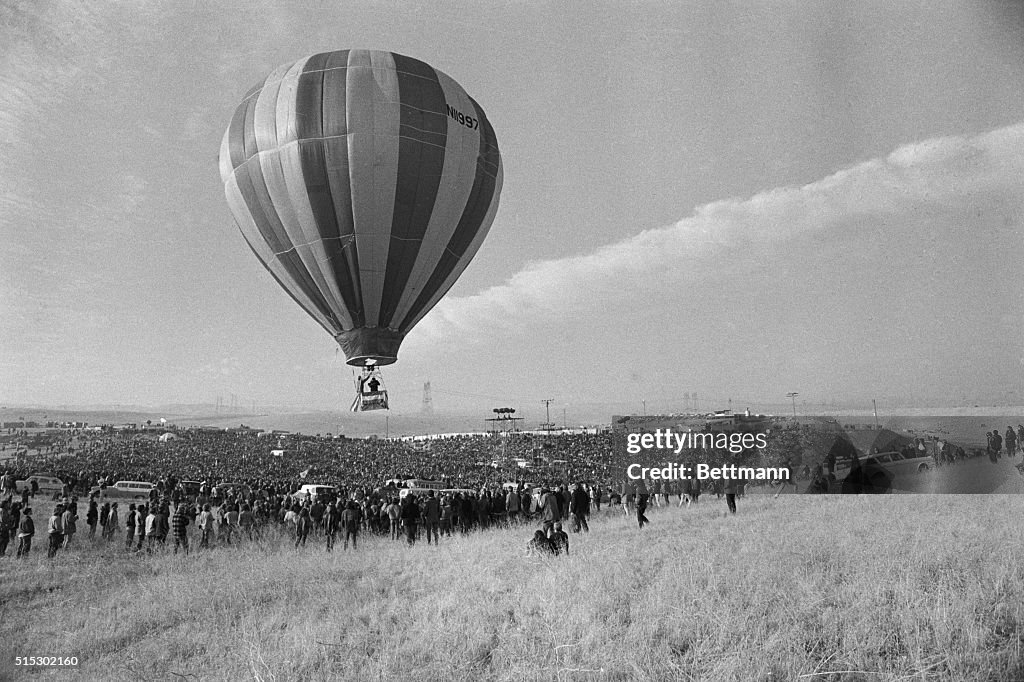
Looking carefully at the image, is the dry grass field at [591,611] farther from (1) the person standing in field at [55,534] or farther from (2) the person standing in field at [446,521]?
(2) the person standing in field at [446,521]

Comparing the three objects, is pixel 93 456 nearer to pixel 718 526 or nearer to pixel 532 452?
pixel 532 452

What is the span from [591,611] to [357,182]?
11.4m

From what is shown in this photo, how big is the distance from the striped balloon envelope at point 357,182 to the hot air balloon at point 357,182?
0.03 m

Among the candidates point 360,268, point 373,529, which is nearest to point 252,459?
point 373,529

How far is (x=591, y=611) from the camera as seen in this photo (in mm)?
6859

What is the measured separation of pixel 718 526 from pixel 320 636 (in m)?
8.62

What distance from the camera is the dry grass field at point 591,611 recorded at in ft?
18.1

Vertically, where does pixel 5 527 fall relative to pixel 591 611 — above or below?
below

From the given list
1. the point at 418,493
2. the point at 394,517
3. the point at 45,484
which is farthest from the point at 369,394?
the point at 45,484

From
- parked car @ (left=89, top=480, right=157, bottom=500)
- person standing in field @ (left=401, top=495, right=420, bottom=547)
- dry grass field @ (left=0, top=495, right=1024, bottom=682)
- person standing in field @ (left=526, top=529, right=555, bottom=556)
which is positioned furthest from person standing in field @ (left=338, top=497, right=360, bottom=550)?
parked car @ (left=89, top=480, right=157, bottom=500)

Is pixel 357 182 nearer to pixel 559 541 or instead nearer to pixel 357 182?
pixel 357 182

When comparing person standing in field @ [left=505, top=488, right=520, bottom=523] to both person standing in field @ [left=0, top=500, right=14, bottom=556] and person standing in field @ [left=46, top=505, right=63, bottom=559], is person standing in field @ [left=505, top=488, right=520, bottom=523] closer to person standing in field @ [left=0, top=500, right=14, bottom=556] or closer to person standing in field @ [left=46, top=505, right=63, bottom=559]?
person standing in field @ [left=46, top=505, right=63, bottom=559]

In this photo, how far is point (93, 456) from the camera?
48.5 metres

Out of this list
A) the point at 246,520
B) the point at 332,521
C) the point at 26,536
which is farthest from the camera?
the point at 246,520
